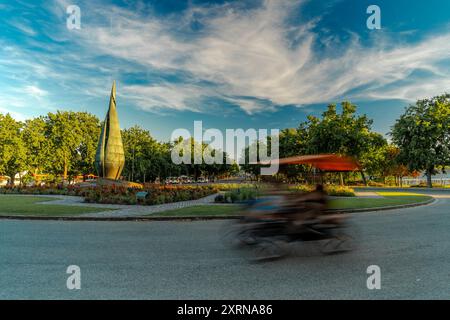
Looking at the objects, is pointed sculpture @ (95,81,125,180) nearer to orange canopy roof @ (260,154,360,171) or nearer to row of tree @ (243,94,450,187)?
row of tree @ (243,94,450,187)

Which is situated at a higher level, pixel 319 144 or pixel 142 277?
pixel 319 144

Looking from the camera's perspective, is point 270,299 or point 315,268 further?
point 315,268

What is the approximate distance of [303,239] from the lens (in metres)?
6.32

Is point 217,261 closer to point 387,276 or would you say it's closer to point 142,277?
point 142,277

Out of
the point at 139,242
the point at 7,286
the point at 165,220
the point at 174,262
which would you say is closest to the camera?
the point at 7,286

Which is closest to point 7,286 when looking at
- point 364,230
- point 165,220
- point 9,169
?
point 165,220

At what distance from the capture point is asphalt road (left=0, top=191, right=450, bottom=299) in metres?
4.29

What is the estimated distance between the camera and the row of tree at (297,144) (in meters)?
40.8

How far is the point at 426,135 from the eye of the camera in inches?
1633

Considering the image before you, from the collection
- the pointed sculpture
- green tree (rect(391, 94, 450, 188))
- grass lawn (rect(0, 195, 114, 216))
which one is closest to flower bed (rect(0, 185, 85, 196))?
the pointed sculpture

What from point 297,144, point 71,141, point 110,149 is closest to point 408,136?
point 297,144

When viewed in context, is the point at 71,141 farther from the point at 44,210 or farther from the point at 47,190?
the point at 44,210

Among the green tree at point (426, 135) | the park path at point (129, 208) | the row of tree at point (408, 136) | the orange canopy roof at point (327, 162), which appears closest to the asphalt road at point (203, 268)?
the orange canopy roof at point (327, 162)
